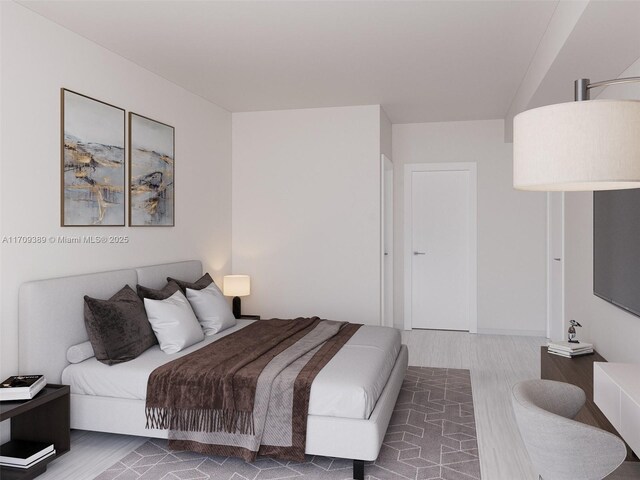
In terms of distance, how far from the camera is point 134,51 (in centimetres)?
384

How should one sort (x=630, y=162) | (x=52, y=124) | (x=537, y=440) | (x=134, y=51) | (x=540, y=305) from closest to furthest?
(x=630, y=162) → (x=537, y=440) → (x=52, y=124) → (x=134, y=51) → (x=540, y=305)

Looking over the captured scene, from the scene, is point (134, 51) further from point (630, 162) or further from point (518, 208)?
point (518, 208)

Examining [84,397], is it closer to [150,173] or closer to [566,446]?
[150,173]

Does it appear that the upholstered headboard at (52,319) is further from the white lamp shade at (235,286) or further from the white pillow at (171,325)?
the white lamp shade at (235,286)

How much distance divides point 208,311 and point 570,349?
272 cm

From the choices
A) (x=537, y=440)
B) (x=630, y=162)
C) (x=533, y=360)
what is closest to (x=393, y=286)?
(x=533, y=360)

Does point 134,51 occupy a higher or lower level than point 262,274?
higher

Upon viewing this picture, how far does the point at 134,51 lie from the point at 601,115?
3401 millimetres

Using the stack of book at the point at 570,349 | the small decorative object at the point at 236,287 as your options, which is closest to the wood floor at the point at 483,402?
the stack of book at the point at 570,349

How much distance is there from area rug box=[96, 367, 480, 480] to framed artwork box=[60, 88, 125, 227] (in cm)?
158

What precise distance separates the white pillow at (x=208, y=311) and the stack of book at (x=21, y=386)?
53.1 inches

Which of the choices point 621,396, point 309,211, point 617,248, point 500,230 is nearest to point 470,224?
point 500,230

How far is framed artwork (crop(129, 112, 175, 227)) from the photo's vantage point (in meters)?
4.09

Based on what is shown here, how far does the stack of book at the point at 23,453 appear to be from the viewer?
2668 millimetres
